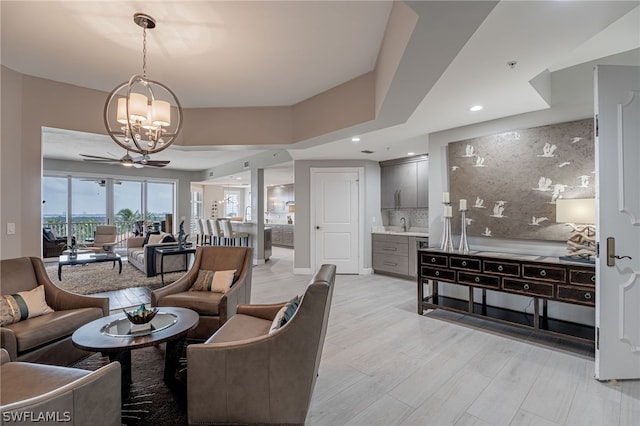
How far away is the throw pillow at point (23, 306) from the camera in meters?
2.35

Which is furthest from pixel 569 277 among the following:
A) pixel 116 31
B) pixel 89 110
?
pixel 89 110

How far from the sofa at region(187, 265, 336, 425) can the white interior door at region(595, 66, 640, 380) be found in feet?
7.54

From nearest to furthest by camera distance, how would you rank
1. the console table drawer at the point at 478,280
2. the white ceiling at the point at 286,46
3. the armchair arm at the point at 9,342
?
the white ceiling at the point at 286,46 → the armchair arm at the point at 9,342 → the console table drawer at the point at 478,280

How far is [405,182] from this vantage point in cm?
616

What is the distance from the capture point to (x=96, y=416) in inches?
52.5

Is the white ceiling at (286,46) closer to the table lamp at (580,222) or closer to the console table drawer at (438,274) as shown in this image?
the table lamp at (580,222)

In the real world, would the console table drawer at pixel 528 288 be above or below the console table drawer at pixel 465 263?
below

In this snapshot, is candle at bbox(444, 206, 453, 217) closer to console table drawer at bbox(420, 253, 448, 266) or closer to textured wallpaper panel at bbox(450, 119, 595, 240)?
textured wallpaper panel at bbox(450, 119, 595, 240)

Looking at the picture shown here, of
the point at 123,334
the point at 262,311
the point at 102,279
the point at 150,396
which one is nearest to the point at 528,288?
the point at 262,311

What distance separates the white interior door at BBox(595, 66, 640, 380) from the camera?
7.40 feet

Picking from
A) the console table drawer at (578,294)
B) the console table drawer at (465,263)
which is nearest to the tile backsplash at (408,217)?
the console table drawer at (465,263)

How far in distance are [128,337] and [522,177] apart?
4.20 metres

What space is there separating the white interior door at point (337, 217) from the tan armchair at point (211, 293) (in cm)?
301

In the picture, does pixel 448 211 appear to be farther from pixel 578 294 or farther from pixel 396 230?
pixel 396 230
